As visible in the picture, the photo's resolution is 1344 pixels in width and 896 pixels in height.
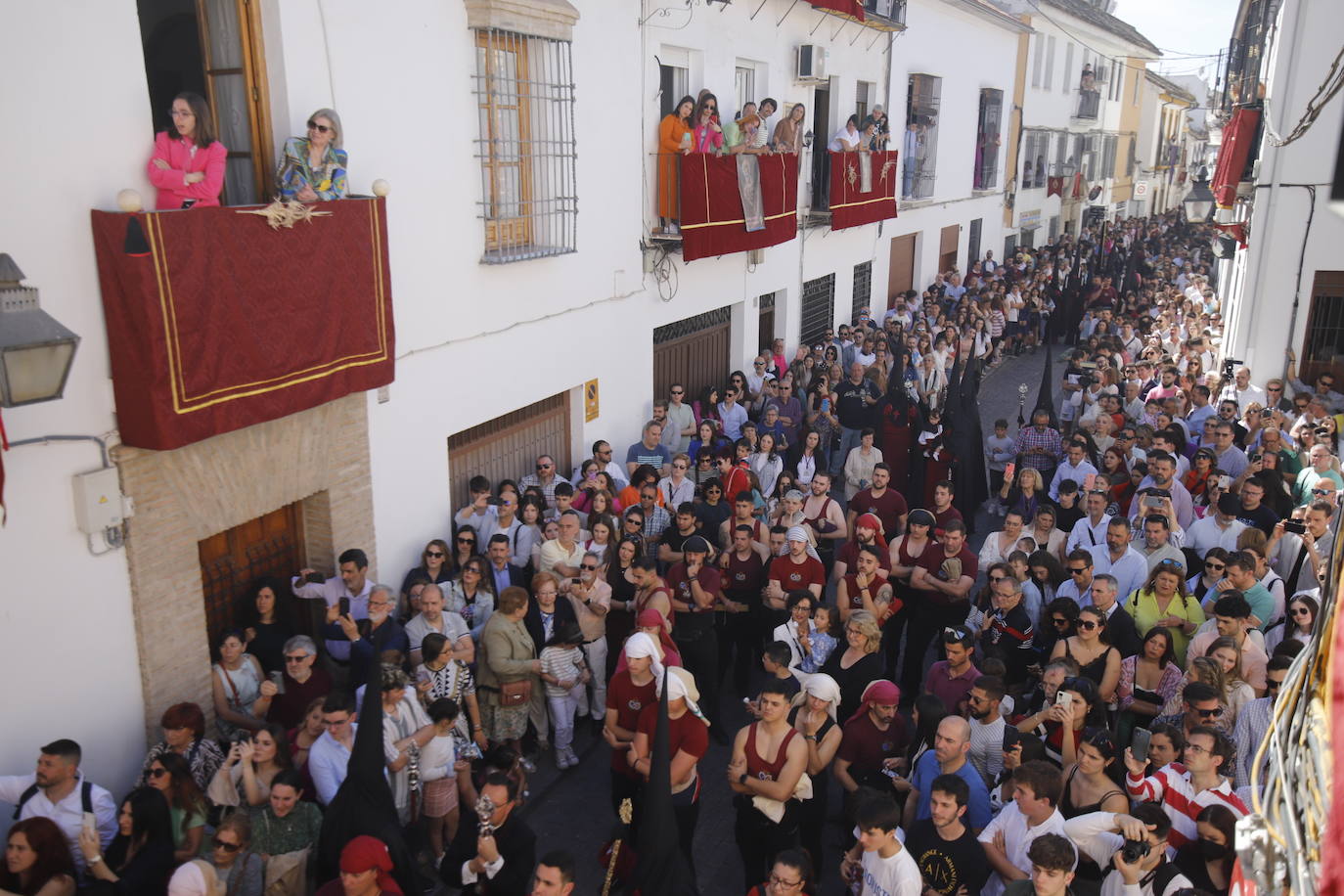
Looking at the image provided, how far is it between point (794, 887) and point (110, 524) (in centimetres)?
380

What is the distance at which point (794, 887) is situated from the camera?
427cm

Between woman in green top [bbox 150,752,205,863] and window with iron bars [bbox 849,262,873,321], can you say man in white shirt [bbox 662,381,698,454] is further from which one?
window with iron bars [bbox 849,262,873,321]

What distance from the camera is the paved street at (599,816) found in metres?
6.05

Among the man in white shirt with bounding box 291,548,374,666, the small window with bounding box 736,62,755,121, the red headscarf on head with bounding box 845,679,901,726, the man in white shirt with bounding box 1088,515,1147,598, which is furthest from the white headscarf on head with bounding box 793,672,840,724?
the small window with bounding box 736,62,755,121

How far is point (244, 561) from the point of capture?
6684mm

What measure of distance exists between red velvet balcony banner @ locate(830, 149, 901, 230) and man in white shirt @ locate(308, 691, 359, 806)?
1171cm

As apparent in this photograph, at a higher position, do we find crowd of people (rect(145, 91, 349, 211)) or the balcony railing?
the balcony railing

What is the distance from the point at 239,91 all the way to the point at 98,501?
2.68 meters

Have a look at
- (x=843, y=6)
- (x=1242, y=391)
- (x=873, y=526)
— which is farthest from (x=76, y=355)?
(x=1242, y=391)

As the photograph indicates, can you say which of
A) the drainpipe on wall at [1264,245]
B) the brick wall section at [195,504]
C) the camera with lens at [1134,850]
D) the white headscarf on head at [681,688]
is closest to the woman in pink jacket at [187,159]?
the brick wall section at [195,504]

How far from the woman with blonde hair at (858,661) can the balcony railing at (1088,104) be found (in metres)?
29.4

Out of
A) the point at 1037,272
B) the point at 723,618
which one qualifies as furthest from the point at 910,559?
the point at 1037,272

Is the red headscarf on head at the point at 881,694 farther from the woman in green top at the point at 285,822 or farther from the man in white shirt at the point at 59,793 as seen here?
the man in white shirt at the point at 59,793

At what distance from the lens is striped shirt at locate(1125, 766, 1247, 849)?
460cm
